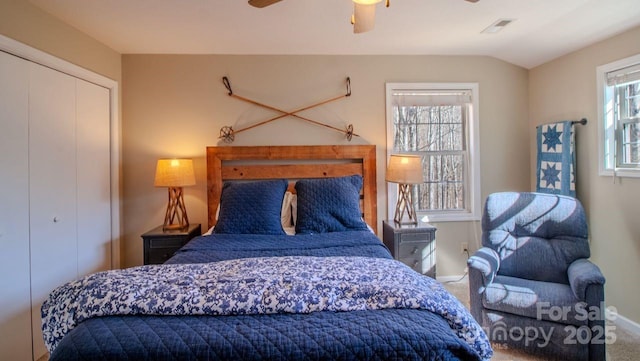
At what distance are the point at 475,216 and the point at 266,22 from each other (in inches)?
108

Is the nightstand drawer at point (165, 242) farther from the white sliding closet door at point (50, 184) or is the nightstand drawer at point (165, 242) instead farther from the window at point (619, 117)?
the window at point (619, 117)

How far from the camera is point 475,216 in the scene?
11.4ft

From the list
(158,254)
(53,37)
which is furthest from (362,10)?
(158,254)

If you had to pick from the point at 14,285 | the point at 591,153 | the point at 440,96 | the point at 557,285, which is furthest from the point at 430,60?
the point at 14,285

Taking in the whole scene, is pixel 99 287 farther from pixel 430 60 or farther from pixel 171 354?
pixel 430 60

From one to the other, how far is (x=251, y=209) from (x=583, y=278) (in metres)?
2.26

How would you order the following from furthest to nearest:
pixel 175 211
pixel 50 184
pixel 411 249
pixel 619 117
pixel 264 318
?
pixel 175 211, pixel 411 249, pixel 619 117, pixel 50 184, pixel 264 318

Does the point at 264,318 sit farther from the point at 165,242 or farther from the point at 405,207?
the point at 405,207

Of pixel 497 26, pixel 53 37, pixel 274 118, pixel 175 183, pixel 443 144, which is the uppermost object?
pixel 497 26

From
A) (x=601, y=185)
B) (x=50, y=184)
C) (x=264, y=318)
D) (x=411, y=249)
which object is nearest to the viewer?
(x=264, y=318)

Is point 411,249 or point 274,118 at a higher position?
point 274,118

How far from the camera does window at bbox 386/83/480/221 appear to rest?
3.44m

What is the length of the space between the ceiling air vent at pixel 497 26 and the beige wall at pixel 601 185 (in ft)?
2.67

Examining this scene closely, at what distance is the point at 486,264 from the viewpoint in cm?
228
